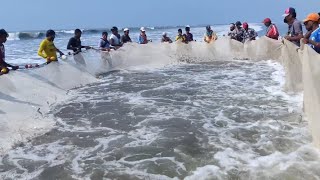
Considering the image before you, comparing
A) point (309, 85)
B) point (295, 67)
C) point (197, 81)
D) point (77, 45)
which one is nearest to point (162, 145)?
point (309, 85)

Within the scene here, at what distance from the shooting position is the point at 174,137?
6176mm

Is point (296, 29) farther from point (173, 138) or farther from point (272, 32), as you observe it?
point (173, 138)

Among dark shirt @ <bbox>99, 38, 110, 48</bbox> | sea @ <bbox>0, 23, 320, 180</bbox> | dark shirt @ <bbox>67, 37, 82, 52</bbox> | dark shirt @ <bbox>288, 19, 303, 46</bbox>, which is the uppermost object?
dark shirt @ <bbox>288, 19, 303, 46</bbox>

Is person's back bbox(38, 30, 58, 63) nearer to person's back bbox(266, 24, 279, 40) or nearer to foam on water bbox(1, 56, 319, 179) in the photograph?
foam on water bbox(1, 56, 319, 179)

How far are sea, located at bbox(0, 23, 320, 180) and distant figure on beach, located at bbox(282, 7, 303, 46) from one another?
1.25 meters

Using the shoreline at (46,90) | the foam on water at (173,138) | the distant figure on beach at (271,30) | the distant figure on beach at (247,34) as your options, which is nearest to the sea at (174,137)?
the foam on water at (173,138)

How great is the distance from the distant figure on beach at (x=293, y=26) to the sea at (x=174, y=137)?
125 cm

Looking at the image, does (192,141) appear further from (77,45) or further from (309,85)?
(77,45)

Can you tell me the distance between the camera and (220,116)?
734 cm

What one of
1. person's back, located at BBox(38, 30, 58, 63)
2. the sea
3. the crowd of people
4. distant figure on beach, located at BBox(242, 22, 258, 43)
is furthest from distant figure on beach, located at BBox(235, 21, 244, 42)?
person's back, located at BBox(38, 30, 58, 63)

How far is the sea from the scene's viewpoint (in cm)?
480

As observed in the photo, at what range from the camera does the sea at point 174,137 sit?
480 cm

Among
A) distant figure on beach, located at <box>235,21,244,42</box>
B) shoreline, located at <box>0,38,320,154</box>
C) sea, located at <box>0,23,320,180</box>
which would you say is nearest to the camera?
sea, located at <box>0,23,320,180</box>

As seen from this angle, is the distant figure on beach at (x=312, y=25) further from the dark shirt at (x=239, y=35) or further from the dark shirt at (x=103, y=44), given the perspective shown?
the dark shirt at (x=239, y=35)
